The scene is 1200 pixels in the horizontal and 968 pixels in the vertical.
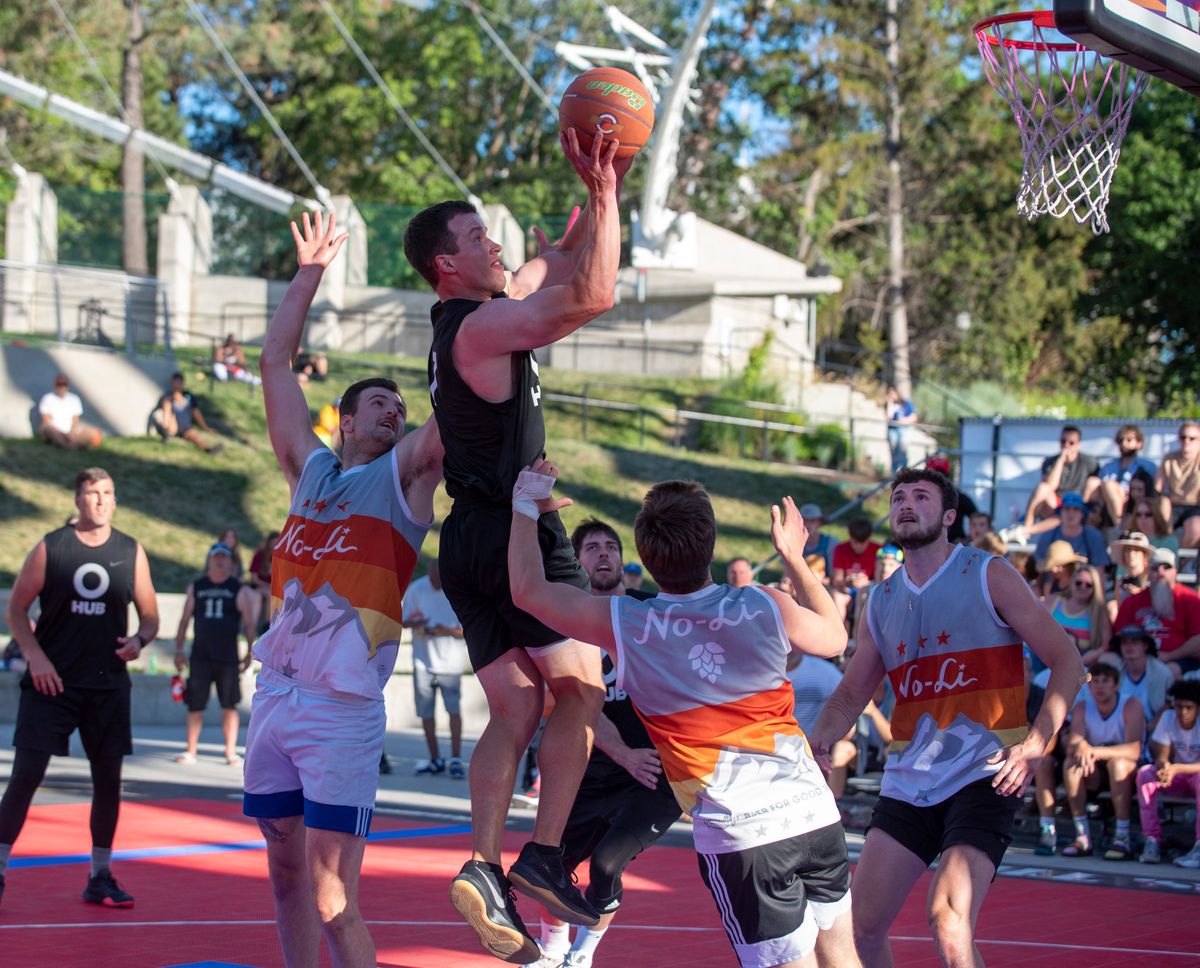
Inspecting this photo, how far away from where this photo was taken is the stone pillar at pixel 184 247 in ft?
123

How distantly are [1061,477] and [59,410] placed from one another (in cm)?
1588

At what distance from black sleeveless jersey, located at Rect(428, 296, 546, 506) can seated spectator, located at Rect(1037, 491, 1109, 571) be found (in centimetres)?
988

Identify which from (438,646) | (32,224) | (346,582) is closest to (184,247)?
(32,224)

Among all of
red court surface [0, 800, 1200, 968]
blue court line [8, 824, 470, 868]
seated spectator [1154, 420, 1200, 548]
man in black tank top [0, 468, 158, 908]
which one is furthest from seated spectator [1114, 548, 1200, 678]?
man in black tank top [0, 468, 158, 908]

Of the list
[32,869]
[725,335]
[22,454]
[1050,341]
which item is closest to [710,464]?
[725,335]

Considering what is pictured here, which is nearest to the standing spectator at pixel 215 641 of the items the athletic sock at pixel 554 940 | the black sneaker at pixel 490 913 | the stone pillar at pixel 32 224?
the athletic sock at pixel 554 940

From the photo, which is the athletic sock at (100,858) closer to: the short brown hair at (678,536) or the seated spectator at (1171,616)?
the short brown hair at (678,536)

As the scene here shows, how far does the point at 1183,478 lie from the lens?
14578mm

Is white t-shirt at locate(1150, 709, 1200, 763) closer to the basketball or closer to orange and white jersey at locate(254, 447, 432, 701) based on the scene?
orange and white jersey at locate(254, 447, 432, 701)

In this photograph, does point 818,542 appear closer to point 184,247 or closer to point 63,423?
point 63,423

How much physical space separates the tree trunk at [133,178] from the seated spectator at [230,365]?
8.49 m

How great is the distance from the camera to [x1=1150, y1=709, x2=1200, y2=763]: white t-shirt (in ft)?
34.6

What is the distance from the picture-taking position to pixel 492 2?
169 ft

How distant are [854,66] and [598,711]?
3712cm
